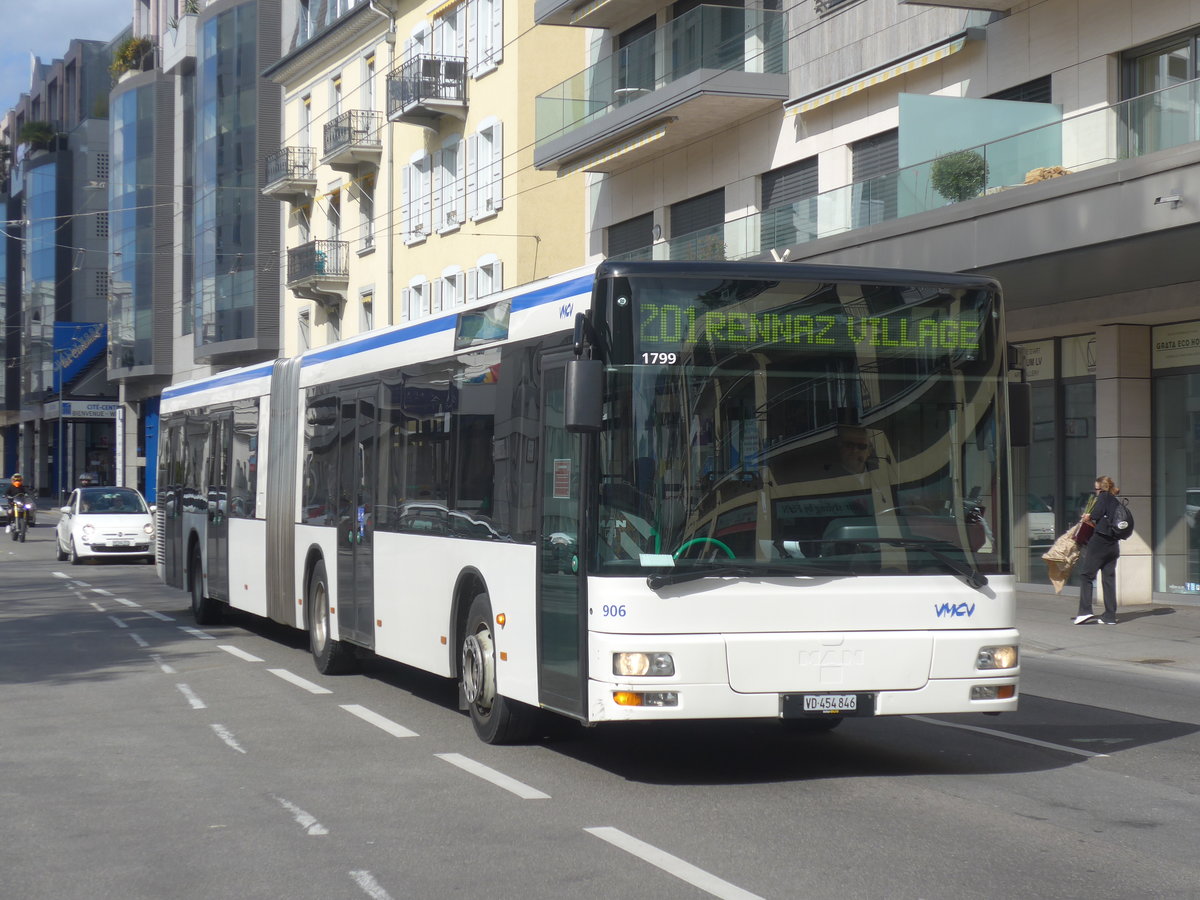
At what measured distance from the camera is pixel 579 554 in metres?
8.29

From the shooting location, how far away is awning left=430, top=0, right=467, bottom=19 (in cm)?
3959

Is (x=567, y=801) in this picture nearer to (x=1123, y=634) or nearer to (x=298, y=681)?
(x=298, y=681)

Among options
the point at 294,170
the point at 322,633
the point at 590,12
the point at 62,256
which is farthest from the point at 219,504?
the point at 62,256

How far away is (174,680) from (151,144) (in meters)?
59.3

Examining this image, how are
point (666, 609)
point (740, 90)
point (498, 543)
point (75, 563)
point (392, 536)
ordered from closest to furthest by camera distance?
point (666, 609) < point (498, 543) < point (392, 536) < point (740, 90) < point (75, 563)

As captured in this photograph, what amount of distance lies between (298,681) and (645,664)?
5.94m

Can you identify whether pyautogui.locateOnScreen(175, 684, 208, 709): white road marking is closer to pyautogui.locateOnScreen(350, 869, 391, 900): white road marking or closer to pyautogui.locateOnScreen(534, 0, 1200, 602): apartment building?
pyautogui.locateOnScreen(350, 869, 391, 900): white road marking

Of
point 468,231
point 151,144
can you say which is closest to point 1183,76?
point 468,231

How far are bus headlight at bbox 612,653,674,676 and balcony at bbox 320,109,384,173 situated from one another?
38.1 m

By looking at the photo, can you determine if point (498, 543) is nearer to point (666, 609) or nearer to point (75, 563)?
point (666, 609)

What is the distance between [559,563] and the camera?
28.2 ft

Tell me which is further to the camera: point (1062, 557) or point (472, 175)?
point (472, 175)

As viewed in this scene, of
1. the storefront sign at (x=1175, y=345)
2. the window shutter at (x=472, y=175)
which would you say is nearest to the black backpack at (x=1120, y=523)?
the storefront sign at (x=1175, y=345)

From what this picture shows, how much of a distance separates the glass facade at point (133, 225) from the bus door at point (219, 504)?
51.7 meters
